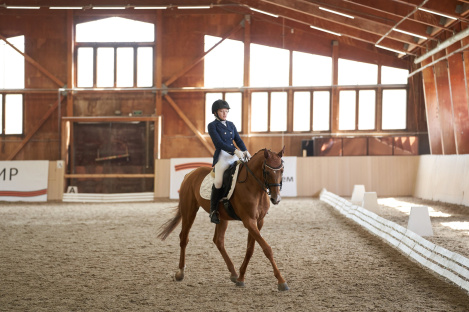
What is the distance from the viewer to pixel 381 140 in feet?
64.0

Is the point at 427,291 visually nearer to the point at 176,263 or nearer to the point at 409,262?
the point at 409,262

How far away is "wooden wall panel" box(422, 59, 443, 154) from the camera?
16.8 meters

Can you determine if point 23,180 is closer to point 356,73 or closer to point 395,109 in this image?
point 356,73

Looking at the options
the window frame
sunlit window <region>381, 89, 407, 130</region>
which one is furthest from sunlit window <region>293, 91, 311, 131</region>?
the window frame

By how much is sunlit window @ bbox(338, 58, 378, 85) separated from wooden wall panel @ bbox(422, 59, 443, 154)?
4.65 metres

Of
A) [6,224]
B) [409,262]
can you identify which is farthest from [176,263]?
[6,224]

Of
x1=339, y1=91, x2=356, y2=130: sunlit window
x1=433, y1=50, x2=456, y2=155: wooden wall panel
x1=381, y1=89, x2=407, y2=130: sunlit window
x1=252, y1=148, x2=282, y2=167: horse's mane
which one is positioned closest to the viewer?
x1=252, y1=148, x2=282, y2=167: horse's mane

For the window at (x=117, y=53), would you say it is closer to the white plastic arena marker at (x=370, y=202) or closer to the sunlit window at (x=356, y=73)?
the sunlit window at (x=356, y=73)

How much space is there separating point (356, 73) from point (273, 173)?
→ 57.5 feet

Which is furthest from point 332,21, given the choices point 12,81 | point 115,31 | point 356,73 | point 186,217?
point 186,217

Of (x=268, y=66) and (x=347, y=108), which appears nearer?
(x=347, y=108)

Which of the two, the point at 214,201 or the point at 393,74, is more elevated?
the point at 393,74

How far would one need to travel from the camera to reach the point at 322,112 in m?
22.1

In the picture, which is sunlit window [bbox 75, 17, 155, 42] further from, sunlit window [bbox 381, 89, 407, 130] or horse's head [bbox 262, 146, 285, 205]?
horse's head [bbox 262, 146, 285, 205]
